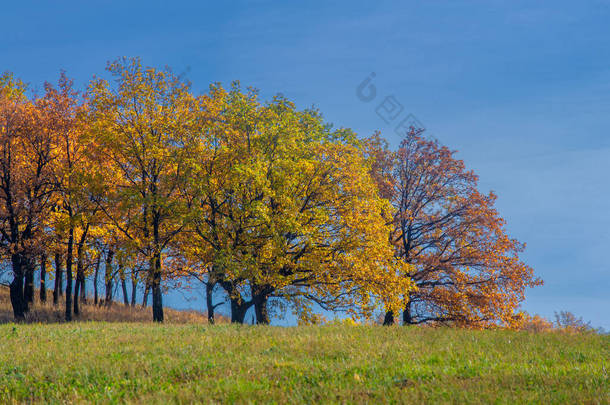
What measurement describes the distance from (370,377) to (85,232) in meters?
27.7

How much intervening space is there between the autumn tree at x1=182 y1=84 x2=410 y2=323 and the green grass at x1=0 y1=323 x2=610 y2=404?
938cm

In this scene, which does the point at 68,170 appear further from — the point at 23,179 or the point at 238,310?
the point at 238,310

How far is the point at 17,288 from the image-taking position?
3173 cm

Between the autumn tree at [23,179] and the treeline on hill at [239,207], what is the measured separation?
9 centimetres

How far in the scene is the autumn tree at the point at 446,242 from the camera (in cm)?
3103

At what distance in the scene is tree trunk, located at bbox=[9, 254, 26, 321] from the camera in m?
31.3

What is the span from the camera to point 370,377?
10.3 m

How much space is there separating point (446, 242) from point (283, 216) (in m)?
13.4

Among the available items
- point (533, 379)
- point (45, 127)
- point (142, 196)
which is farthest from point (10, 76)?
point (533, 379)

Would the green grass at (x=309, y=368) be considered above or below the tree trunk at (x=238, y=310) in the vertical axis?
below

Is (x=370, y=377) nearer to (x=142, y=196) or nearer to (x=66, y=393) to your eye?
(x=66, y=393)

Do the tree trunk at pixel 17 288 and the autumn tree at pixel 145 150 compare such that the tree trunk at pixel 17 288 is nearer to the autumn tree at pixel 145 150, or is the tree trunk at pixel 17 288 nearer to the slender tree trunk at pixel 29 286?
the slender tree trunk at pixel 29 286

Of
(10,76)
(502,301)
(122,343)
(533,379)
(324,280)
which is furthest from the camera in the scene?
(10,76)

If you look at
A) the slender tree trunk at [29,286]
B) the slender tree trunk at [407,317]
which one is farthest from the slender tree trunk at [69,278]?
the slender tree trunk at [407,317]
